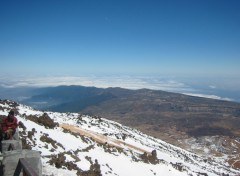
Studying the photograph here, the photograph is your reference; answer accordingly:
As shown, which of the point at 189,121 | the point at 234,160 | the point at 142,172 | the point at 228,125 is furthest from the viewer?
the point at 189,121

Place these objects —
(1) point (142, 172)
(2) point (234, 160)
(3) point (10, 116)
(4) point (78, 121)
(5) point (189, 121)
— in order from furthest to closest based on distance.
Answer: (5) point (189, 121) → (2) point (234, 160) → (4) point (78, 121) → (1) point (142, 172) → (3) point (10, 116)

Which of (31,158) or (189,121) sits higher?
(31,158)

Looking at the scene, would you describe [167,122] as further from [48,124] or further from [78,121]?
[48,124]

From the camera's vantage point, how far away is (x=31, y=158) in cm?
760

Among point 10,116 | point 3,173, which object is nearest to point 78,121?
point 10,116

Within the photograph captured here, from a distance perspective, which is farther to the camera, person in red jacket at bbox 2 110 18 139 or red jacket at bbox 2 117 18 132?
red jacket at bbox 2 117 18 132

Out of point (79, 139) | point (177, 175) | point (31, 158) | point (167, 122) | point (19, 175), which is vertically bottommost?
point (167, 122)

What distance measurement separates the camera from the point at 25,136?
22.4 metres

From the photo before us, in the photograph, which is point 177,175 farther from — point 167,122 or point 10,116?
point 167,122

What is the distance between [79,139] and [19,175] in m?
23.3

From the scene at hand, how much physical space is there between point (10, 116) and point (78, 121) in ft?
120

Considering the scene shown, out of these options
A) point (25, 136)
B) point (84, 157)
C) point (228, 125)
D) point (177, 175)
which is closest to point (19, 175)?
point (25, 136)

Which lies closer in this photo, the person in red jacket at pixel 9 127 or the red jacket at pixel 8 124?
the person in red jacket at pixel 9 127

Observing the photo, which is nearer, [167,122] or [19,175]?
[19,175]
